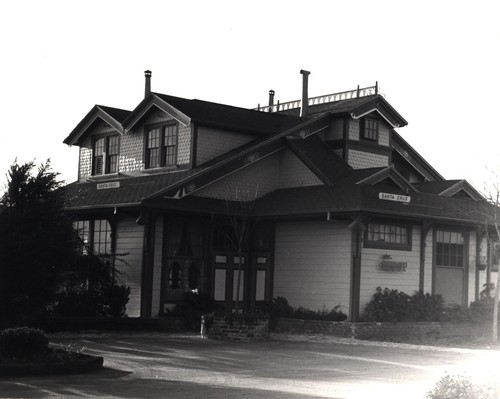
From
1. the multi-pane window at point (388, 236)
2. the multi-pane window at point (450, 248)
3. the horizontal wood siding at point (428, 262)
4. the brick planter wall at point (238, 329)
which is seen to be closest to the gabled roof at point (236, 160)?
the brick planter wall at point (238, 329)

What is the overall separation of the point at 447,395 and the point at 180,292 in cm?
1795

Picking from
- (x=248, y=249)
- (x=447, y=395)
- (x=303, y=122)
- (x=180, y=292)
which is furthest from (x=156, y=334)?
(x=447, y=395)

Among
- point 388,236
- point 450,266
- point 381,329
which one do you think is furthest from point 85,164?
point 450,266

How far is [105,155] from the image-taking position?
1331 inches

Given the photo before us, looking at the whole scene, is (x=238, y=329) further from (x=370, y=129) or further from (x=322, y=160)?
(x=370, y=129)

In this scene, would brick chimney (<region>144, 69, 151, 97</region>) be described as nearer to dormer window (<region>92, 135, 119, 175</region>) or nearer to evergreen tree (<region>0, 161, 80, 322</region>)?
dormer window (<region>92, 135, 119, 175</region>)

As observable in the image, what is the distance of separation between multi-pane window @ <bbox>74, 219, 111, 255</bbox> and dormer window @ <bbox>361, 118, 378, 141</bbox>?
406 inches

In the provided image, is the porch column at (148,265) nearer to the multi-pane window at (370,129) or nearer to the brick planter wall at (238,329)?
the brick planter wall at (238,329)

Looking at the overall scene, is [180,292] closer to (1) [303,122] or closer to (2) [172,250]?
(2) [172,250]

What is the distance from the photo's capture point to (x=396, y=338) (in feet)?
85.3

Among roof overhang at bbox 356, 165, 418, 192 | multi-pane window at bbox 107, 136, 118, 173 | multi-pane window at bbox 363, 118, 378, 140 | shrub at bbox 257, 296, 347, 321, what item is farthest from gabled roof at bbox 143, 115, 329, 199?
multi-pane window at bbox 107, 136, 118, 173

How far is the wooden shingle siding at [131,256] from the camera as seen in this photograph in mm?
27625

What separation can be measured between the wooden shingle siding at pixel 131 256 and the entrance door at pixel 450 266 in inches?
404

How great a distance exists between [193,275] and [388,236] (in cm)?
670
